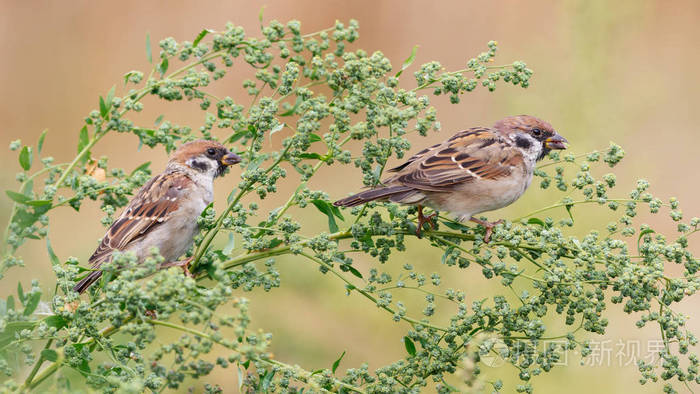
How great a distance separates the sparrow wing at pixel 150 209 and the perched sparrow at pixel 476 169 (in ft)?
3.42

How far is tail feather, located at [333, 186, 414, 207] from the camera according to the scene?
251cm

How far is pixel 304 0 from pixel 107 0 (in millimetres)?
1854

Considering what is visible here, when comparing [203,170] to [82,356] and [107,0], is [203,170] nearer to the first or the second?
[82,356]

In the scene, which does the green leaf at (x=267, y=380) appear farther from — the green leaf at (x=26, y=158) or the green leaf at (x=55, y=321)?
the green leaf at (x=26, y=158)

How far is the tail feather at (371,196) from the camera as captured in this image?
2512 mm

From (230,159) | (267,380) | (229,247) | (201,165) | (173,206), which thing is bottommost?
(267,380)

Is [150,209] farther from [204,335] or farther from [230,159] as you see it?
[204,335]

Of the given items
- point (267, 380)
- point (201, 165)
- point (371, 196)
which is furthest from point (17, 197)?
point (201, 165)

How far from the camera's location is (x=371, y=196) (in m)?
2.58

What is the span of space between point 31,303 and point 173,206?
165 centimetres

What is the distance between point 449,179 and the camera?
10.8 feet

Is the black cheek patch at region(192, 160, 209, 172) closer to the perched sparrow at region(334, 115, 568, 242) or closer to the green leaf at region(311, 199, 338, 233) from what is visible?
the perched sparrow at region(334, 115, 568, 242)

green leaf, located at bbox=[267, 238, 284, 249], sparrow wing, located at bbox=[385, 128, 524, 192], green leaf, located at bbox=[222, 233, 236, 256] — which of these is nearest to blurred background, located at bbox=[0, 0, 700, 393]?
sparrow wing, located at bbox=[385, 128, 524, 192]

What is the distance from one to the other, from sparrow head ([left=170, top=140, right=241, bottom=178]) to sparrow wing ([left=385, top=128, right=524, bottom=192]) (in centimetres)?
85
